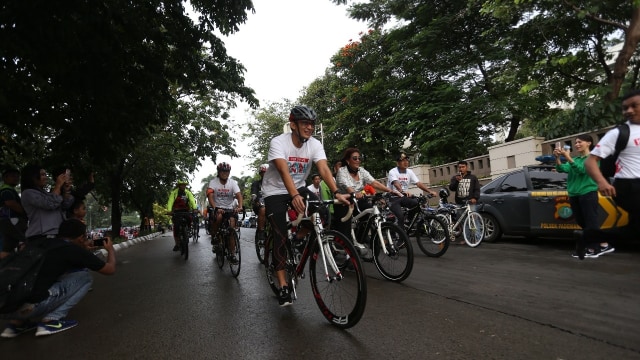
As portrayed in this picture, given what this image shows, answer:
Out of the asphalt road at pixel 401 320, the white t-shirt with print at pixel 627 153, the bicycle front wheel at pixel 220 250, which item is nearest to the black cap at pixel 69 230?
the asphalt road at pixel 401 320

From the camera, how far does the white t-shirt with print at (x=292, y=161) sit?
13.1 feet

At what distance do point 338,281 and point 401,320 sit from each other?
666mm

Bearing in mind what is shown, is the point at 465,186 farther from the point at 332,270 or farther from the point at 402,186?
the point at 332,270

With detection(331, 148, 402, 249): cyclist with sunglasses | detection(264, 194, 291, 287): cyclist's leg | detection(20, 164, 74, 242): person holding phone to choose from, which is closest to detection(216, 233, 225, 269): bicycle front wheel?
detection(331, 148, 402, 249): cyclist with sunglasses

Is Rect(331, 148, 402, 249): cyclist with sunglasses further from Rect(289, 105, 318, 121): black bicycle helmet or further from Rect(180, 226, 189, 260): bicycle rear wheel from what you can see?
Rect(180, 226, 189, 260): bicycle rear wheel

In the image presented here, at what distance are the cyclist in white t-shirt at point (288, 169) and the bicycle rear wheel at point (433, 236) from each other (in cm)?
347

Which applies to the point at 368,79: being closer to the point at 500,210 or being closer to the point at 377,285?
the point at 500,210

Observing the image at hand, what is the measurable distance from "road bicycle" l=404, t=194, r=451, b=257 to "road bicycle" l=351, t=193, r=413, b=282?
1.37m

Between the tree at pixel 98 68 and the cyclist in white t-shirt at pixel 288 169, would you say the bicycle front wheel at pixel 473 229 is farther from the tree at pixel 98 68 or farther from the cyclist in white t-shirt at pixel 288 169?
the tree at pixel 98 68

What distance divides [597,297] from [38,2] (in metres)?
7.15

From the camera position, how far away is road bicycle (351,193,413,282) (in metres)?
5.09

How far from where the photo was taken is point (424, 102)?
18.4 meters

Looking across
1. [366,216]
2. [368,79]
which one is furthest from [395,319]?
[368,79]

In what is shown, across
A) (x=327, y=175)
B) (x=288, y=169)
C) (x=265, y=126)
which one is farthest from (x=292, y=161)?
(x=265, y=126)
